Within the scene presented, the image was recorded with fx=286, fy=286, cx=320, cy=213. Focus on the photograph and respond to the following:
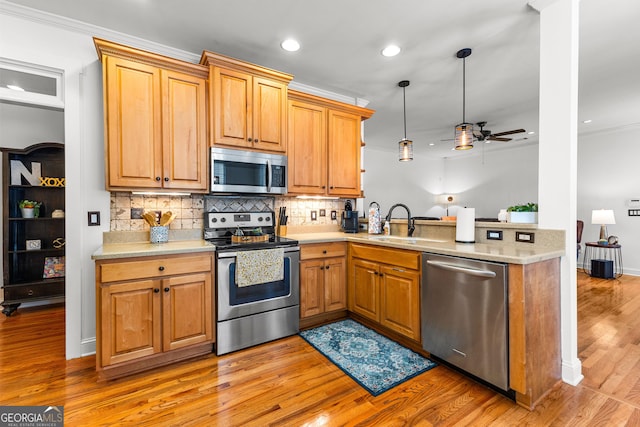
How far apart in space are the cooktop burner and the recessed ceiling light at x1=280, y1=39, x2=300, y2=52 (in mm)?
1626

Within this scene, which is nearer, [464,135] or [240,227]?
[240,227]

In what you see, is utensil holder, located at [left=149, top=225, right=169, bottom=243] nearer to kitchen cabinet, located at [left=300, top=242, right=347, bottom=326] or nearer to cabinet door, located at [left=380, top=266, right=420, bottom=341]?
kitchen cabinet, located at [left=300, top=242, right=347, bottom=326]

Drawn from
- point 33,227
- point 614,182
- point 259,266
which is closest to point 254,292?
point 259,266

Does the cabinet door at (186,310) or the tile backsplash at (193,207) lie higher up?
the tile backsplash at (193,207)

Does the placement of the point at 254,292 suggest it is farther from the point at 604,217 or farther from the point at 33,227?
the point at 604,217

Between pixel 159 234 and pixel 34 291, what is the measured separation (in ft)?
7.24

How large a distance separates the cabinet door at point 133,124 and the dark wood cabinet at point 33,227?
2028mm

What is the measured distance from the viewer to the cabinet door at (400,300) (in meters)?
2.29

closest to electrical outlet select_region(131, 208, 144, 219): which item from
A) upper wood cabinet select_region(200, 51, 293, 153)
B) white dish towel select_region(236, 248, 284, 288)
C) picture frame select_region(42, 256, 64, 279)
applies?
upper wood cabinet select_region(200, 51, 293, 153)

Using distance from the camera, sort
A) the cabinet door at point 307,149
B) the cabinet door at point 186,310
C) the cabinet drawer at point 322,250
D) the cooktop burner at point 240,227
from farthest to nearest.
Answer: the cabinet door at point 307,149 → the cabinet drawer at point 322,250 → the cooktop burner at point 240,227 → the cabinet door at point 186,310

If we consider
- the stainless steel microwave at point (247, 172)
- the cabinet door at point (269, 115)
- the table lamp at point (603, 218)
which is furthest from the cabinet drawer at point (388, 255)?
the table lamp at point (603, 218)

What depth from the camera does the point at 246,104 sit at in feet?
8.77

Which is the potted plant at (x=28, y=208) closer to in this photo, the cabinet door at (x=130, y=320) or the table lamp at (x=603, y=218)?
the cabinet door at (x=130, y=320)

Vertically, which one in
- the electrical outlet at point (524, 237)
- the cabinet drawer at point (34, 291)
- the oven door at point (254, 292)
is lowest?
the cabinet drawer at point (34, 291)
